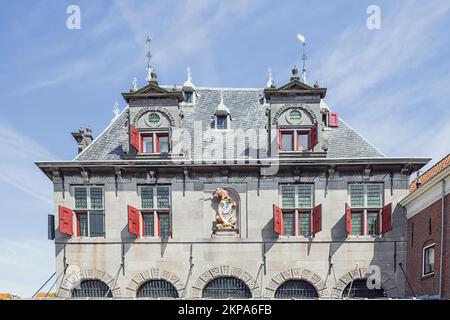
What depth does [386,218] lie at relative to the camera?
16734 millimetres

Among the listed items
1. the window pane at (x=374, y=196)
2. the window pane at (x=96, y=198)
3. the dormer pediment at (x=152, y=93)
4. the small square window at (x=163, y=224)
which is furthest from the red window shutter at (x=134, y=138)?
the window pane at (x=374, y=196)

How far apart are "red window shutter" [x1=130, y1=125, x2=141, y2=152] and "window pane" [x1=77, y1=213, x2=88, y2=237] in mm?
3417

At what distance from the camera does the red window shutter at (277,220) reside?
16.7 metres

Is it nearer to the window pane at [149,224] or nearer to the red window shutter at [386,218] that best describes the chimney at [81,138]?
the window pane at [149,224]

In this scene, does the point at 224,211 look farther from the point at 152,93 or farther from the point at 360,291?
the point at 360,291

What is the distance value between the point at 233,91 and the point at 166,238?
24.3 feet

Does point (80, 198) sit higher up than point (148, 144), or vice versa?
point (148, 144)

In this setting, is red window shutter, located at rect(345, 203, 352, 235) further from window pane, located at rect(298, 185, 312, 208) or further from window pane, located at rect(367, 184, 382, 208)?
window pane, located at rect(298, 185, 312, 208)

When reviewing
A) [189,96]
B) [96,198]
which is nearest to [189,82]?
[189,96]

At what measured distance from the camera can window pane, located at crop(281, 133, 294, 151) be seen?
58.1ft

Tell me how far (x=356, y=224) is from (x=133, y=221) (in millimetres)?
8696

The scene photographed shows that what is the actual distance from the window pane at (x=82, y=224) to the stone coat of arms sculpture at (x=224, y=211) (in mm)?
5269

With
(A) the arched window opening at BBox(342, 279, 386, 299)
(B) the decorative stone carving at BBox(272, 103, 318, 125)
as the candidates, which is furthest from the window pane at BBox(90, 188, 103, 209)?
(A) the arched window opening at BBox(342, 279, 386, 299)
